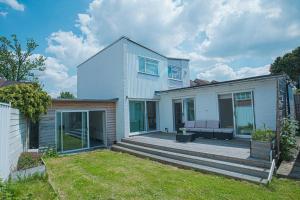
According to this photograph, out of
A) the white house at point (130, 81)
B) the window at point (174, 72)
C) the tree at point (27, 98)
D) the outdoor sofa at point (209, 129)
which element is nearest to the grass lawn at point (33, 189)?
the tree at point (27, 98)

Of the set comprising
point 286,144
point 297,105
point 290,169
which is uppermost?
point 297,105

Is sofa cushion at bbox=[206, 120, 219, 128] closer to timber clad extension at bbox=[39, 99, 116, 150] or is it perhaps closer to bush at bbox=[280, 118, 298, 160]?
bush at bbox=[280, 118, 298, 160]

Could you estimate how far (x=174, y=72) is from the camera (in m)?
17.8

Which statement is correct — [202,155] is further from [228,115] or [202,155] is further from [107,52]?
[107,52]

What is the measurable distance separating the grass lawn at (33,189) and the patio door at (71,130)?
4782mm

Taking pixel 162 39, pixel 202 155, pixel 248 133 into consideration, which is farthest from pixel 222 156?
pixel 162 39

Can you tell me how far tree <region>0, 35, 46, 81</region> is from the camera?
2736cm

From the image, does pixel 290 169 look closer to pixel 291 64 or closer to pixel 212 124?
pixel 212 124

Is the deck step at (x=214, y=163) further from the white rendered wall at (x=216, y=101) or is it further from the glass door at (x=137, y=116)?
the white rendered wall at (x=216, y=101)

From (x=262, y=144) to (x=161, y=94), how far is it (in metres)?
8.96

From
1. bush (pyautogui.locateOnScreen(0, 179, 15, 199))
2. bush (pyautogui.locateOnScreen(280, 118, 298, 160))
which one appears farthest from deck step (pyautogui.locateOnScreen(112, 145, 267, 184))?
bush (pyautogui.locateOnScreen(0, 179, 15, 199))

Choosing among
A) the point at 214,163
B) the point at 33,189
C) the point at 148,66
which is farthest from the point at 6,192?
the point at 148,66

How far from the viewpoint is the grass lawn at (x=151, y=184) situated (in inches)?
191

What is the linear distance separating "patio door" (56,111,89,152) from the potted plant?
896 centimetres
